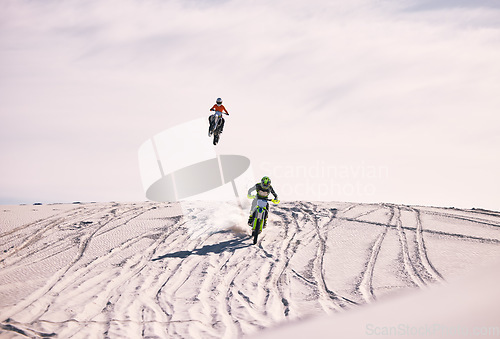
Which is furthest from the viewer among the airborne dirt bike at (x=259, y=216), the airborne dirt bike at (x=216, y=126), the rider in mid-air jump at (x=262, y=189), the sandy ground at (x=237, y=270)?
the airborne dirt bike at (x=216, y=126)

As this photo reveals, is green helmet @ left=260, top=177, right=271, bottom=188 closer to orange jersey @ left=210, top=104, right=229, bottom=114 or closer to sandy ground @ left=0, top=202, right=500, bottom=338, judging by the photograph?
sandy ground @ left=0, top=202, right=500, bottom=338

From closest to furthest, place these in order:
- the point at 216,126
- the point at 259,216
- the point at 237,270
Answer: the point at 237,270 → the point at 259,216 → the point at 216,126

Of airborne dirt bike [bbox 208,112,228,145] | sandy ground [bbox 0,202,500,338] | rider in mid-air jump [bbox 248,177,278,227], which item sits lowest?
sandy ground [bbox 0,202,500,338]

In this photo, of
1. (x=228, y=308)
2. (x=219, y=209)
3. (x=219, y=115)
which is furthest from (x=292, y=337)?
(x=219, y=209)

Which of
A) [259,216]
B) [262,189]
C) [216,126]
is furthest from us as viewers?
[216,126]

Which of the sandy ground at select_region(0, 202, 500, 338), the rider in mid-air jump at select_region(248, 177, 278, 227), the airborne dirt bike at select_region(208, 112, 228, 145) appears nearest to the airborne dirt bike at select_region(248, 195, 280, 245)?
the rider in mid-air jump at select_region(248, 177, 278, 227)

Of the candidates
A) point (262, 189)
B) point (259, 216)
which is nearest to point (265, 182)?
point (262, 189)

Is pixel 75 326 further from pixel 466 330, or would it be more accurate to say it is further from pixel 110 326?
pixel 466 330

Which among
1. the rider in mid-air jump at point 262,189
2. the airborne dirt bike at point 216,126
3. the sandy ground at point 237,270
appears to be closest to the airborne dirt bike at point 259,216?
the rider in mid-air jump at point 262,189

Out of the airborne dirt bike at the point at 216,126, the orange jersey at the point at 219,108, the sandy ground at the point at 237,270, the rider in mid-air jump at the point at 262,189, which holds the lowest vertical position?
the sandy ground at the point at 237,270

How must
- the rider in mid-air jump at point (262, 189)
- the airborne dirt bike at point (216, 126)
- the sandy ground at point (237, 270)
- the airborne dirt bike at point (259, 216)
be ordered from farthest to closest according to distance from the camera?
the airborne dirt bike at point (216, 126) < the rider in mid-air jump at point (262, 189) < the airborne dirt bike at point (259, 216) < the sandy ground at point (237, 270)

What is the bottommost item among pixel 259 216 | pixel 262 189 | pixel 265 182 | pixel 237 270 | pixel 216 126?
pixel 237 270

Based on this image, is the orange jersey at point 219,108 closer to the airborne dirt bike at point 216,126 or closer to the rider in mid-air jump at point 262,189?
the airborne dirt bike at point 216,126

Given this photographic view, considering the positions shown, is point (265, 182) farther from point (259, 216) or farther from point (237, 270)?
point (237, 270)
